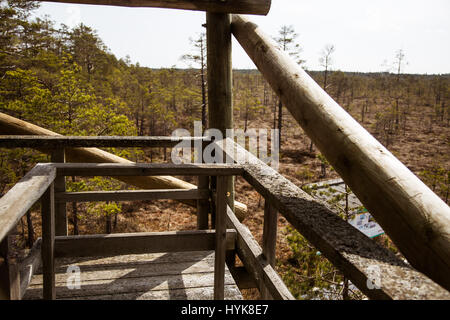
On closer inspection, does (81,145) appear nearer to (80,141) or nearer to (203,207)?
(80,141)

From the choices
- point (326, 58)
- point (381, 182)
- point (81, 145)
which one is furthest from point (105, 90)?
point (381, 182)

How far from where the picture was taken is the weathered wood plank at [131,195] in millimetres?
Answer: 2645

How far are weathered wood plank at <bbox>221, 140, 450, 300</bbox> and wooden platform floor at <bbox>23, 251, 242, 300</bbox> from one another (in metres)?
1.34

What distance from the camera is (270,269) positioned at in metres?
1.53

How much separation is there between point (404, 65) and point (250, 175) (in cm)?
4804

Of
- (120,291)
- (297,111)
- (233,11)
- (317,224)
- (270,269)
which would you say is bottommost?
(120,291)

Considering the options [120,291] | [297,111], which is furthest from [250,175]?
[120,291]

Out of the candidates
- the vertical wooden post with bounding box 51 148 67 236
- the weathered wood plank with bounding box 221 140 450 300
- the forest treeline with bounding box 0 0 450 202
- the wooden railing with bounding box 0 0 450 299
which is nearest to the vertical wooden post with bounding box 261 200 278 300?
the wooden railing with bounding box 0 0 450 299

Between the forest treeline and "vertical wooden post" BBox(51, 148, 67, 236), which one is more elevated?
the forest treeline

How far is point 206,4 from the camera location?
2.23 meters

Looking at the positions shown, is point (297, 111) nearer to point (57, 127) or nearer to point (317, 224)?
point (317, 224)

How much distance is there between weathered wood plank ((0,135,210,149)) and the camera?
2.21 m

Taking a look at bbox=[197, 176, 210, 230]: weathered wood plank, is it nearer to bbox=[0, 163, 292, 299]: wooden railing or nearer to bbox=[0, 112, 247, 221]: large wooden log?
bbox=[0, 112, 247, 221]: large wooden log

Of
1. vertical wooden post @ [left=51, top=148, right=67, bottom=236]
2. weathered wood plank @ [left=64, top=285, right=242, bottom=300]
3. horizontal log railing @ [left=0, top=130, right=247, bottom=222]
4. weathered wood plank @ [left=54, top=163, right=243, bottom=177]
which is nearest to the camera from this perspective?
weathered wood plank @ [left=54, top=163, right=243, bottom=177]
